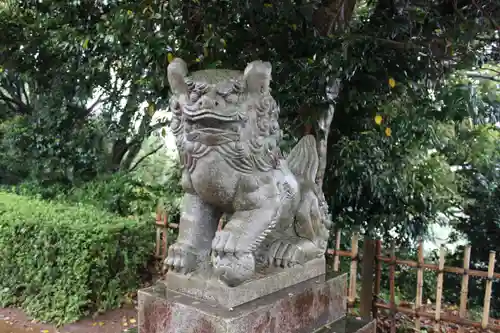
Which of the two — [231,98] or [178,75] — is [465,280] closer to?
[231,98]

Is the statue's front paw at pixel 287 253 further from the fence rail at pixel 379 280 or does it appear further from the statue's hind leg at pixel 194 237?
the fence rail at pixel 379 280

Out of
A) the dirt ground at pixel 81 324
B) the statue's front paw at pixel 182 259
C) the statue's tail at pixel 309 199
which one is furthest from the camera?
the dirt ground at pixel 81 324

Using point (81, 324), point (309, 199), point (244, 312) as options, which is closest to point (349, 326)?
point (309, 199)

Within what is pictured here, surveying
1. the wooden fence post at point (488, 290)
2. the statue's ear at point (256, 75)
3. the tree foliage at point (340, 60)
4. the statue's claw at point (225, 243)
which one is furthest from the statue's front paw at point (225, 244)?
the wooden fence post at point (488, 290)

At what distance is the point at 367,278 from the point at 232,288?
6.59ft

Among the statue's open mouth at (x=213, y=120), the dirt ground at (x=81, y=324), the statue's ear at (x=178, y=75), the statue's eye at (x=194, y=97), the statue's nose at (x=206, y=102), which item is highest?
the statue's ear at (x=178, y=75)

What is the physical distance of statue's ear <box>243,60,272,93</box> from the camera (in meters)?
1.95

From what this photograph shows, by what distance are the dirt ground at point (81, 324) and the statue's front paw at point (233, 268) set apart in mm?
2358

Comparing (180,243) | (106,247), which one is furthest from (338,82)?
(106,247)

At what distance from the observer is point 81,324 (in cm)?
407

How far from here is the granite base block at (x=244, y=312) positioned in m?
1.90

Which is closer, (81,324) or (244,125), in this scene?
(244,125)

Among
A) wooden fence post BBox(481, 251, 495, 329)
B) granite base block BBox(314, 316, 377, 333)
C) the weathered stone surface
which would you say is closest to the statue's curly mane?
the weathered stone surface

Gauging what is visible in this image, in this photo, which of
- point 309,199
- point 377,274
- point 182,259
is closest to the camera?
point 182,259
